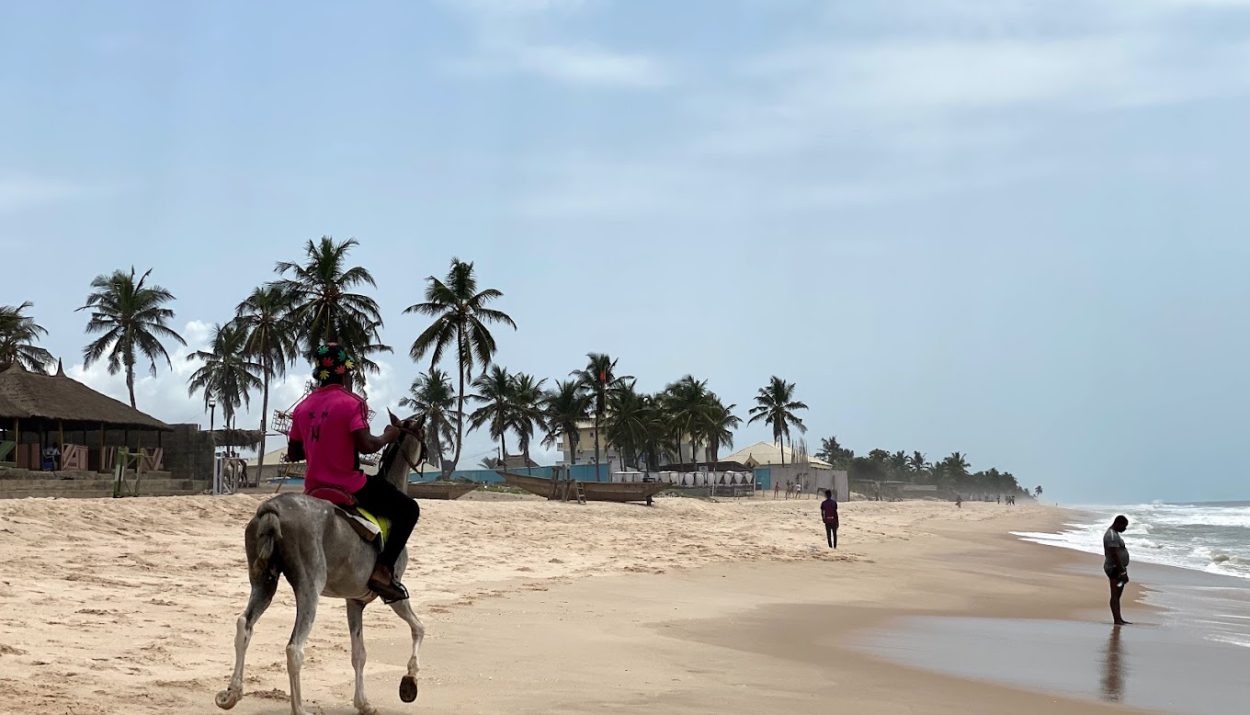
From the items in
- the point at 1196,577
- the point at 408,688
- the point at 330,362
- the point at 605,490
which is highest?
the point at 330,362

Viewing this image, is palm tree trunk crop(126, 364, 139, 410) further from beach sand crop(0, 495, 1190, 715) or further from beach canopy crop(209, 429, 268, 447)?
beach sand crop(0, 495, 1190, 715)

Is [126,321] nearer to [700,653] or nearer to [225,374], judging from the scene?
[225,374]

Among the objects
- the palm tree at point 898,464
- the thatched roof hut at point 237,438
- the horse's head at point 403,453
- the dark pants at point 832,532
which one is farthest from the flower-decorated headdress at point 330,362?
the palm tree at point 898,464

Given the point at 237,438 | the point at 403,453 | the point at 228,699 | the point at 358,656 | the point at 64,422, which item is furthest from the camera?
the point at 237,438

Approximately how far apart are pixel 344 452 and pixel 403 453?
51cm

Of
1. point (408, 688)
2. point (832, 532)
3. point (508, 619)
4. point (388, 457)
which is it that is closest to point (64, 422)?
point (832, 532)

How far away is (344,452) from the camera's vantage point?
23.3ft

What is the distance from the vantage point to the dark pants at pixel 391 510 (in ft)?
23.6

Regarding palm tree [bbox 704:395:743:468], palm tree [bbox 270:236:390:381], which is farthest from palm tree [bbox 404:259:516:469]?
palm tree [bbox 704:395:743:468]

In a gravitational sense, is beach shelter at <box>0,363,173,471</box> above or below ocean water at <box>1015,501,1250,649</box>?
above

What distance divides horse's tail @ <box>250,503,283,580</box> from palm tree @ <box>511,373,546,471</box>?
8405 cm

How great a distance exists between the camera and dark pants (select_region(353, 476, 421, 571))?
23.6 feet

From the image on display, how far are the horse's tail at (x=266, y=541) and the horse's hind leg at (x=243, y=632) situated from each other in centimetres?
7

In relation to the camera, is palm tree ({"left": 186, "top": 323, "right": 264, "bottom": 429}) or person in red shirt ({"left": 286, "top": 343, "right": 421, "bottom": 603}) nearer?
person in red shirt ({"left": 286, "top": 343, "right": 421, "bottom": 603})
